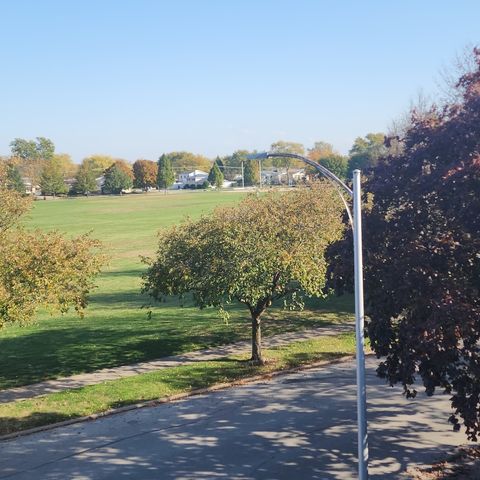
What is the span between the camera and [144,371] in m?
18.8

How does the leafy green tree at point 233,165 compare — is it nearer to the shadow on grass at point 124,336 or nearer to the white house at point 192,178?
the white house at point 192,178

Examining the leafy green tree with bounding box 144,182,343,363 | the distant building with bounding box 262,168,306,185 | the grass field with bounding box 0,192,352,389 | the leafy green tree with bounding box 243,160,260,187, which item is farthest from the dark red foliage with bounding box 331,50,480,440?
the leafy green tree with bounding box 243,160,260,187

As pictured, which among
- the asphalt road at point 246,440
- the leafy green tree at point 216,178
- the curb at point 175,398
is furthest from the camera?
the leafy green tree at point 216,178

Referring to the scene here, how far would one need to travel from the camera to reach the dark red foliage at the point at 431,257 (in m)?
9.52

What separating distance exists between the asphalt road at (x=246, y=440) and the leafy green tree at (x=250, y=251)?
298 centimetres

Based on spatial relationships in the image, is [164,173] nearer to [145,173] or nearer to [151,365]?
[145,173]

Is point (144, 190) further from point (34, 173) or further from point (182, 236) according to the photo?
point (182, 236)

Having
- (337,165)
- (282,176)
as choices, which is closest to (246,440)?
(337,165)

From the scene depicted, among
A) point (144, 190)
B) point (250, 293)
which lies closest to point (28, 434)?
point (250, 293)

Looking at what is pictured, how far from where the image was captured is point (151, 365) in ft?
64.1

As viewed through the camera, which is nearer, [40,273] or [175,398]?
[40,273]

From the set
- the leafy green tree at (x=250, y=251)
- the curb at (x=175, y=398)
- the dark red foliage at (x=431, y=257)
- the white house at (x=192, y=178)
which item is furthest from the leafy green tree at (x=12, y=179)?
the white house at (x=192, y=178)

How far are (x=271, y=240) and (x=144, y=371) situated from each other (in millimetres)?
5684

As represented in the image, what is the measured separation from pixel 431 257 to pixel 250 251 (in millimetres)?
7238
